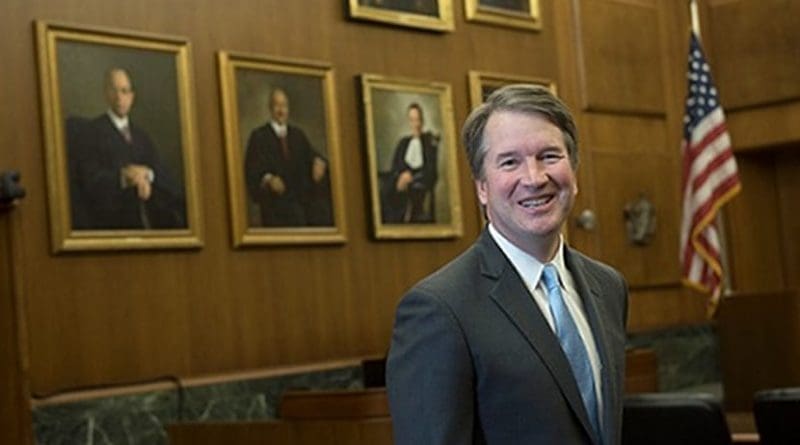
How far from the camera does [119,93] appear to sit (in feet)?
21.8

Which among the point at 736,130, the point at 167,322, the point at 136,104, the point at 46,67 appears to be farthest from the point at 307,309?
the point at 736,130

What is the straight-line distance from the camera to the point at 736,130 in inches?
432

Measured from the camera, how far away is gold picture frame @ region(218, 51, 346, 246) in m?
7.16

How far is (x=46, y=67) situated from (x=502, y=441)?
4.59 m

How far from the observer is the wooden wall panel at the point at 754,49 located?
34.4 feet

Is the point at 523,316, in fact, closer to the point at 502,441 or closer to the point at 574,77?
the point at 502,441

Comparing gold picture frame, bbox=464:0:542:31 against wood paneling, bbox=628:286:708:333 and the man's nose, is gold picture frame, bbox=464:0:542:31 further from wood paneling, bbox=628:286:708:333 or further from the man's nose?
the man's nose

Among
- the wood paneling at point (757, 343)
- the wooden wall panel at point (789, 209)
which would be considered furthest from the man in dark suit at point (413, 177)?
the wooden wall panel at point (789, 209)

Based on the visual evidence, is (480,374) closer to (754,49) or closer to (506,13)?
(506,13)

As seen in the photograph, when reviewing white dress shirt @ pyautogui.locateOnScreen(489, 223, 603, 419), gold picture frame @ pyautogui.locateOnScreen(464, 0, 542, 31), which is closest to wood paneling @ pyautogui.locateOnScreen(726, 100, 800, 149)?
gold picture frame @ pyautogui.locateOnScreen(464, 0, 542, 31)

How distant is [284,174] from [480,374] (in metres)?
5.23

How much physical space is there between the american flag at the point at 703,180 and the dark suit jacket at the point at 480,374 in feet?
23.2

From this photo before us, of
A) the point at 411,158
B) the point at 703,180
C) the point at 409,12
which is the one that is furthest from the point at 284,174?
the point at 703,180

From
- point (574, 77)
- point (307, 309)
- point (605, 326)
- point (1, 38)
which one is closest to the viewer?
point (605, 326)
